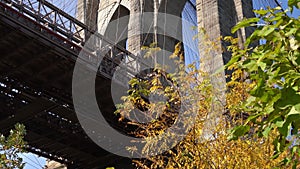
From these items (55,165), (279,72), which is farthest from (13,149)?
(55,165)

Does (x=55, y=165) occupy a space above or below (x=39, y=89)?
below

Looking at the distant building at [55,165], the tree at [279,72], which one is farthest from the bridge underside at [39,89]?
the tree at [279,72]

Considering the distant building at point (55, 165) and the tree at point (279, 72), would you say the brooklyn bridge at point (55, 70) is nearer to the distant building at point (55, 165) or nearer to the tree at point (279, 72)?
the distant building at point (55, 165)

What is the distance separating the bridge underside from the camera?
50.4ft

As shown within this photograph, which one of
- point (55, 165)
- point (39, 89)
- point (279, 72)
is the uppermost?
point (39, 89)

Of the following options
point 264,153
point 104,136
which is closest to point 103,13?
point 104,136

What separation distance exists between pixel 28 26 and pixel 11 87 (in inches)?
114

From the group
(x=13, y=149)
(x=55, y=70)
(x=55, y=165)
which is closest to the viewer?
(x=13, y=149)

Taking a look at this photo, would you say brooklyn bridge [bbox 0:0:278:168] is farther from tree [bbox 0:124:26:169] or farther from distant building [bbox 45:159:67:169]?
tree [bbox 0:124:26:169]

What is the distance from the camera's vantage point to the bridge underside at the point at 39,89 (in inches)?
605

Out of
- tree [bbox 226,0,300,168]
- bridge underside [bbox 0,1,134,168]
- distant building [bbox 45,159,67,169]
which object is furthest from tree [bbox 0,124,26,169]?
distant building [bbox 45,159,67,169]

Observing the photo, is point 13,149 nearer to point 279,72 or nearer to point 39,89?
point 279,72

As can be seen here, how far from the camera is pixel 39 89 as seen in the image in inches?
685

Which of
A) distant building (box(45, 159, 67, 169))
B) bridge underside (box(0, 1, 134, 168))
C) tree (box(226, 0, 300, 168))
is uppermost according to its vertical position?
bridge underside (box(0, 1, 134, 168))
